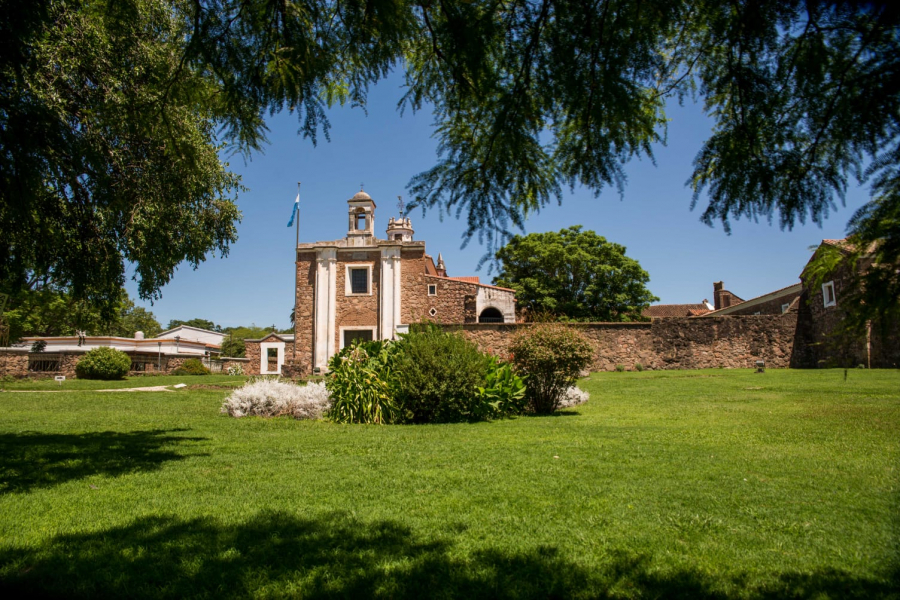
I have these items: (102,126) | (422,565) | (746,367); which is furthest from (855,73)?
(746,367)

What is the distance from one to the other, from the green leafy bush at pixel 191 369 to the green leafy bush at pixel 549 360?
85.9 ft

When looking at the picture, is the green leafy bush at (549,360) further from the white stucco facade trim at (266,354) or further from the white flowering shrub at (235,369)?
the white flowering shrub at (235,369)

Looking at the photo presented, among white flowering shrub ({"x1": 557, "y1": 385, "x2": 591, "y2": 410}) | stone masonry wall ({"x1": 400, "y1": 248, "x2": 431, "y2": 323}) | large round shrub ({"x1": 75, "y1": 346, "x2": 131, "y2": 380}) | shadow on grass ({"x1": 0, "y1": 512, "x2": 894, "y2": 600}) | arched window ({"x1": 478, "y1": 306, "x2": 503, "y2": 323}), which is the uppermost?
stone masonry wall ({"x1": 400, "y1": 248, "x2": 431, "y2": 323})

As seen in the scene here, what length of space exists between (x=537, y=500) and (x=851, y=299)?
273 cm

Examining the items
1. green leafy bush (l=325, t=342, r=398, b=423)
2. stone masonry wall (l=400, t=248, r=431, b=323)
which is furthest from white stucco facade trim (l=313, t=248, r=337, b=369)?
green leafy bush (l=325, t=342, r=398, b=423)

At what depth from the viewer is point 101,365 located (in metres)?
23.5

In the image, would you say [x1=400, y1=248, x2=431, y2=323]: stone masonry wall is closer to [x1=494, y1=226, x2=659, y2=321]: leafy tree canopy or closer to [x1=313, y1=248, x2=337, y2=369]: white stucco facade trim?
[x1=313, y1=248, x2=337, y2=369]: white stucco facade trim

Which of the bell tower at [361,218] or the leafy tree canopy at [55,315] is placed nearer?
the leafy tree canopy at [55,315]

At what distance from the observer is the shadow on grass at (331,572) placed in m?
2.66

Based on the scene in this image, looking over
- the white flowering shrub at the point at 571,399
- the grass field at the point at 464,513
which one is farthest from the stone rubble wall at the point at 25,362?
the white flowering shrub at the point at 571,399

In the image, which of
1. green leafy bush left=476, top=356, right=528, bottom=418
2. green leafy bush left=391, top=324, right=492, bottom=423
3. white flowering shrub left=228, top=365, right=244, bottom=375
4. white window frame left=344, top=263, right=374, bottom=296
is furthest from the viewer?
white flowering shrub left=228, top=365, right=244, bottom=375

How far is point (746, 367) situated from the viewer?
2097 centimetres

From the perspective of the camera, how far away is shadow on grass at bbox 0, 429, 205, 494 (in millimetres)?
5027

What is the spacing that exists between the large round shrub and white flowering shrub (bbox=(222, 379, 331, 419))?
1698 cm
